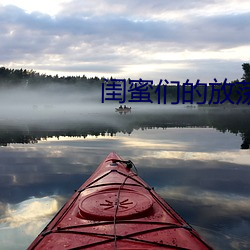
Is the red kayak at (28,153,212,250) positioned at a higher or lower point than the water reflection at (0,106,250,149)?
higher

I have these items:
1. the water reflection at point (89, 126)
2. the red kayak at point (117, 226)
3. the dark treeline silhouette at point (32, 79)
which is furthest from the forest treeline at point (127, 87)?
the red kayak at point (117, 226)

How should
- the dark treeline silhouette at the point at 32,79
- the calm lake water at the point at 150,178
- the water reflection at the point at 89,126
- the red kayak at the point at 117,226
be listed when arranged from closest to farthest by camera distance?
1. the red kayak at the point at 117,226
2. the calm lake water at the point at 150,178
3. the water reflection at the point at 89,126
4. the dark treeline silhouette at the point at 32,79

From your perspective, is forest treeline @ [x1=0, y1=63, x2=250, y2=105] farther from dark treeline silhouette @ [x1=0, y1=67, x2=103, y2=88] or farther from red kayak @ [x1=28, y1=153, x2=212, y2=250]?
red kayak @ [x1=28, y1=153, x2=212, y2=250]

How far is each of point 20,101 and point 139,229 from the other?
147 meters

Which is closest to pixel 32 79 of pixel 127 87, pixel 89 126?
pixel 127 87

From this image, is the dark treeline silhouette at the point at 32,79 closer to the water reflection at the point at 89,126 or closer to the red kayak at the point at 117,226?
the water reflection at the point at 89,126

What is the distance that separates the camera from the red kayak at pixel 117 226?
433 cm

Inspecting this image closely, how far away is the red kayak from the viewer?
170 inches

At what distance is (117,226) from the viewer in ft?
15.7

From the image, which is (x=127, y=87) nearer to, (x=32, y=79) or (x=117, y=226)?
(x=32, y=79)

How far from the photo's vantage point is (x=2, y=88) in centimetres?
13050

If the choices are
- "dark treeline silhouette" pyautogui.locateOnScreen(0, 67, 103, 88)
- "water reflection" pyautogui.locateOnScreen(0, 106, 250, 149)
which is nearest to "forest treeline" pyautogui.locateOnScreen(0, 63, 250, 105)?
"dark treeline silhouette" pyautogui.locateOnScreen(0, 67, 103, 88)

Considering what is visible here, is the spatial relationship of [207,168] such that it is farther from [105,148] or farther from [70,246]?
[70,246]

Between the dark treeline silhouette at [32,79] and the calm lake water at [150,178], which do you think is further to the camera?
the dark treeline silhouette at [32,79]
